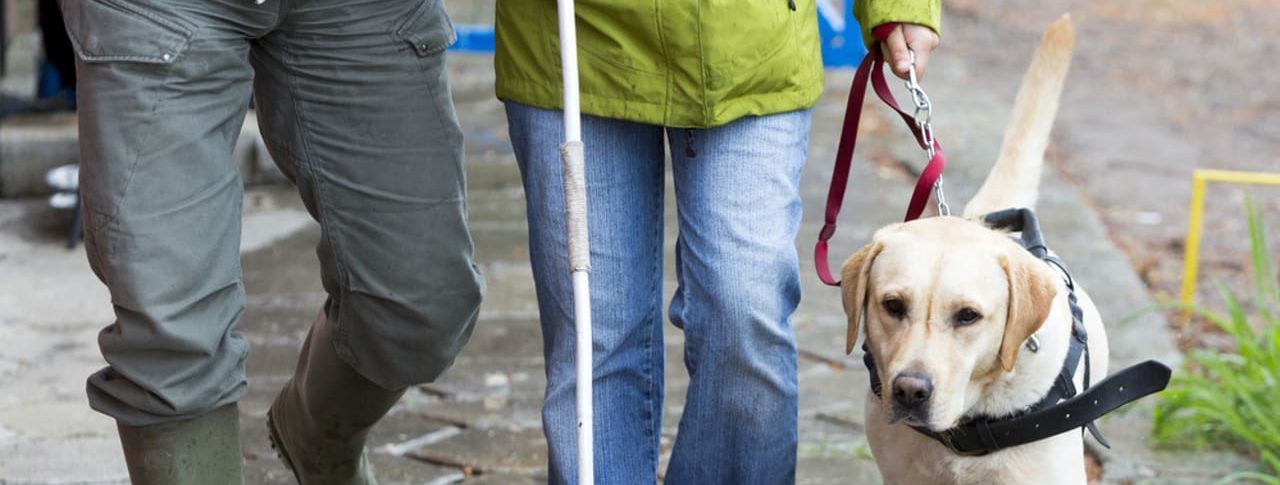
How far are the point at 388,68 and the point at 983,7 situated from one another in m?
11.7

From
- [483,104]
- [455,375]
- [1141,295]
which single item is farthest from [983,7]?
[455,375]

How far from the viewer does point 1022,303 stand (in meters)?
2.78

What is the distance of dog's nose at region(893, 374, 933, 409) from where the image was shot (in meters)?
2.74

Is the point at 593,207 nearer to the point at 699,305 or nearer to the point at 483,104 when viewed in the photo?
the point at 699,305

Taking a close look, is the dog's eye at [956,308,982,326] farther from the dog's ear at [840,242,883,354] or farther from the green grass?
the green grass

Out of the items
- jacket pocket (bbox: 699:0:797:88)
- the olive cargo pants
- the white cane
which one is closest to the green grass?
jacket pocket (bbox: 699:0:797:88)

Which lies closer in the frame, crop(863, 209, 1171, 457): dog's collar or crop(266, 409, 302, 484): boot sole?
crop(863, 209, 1171, 457): dog's collar

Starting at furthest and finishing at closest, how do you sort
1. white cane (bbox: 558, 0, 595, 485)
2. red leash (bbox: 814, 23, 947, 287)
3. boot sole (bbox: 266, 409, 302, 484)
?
boot sole (bbox: 266, 409, 302, 484) → red leash (bbox: 814, 23, 947, 287) → white cane (bbox: 558, 0, 595, 485)

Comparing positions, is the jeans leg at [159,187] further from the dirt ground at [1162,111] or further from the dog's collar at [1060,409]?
the dirt ground at [1162,111]

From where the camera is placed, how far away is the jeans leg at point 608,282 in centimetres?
294

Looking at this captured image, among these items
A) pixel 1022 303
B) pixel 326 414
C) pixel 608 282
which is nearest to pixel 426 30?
pixel 608 282

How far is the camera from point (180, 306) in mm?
2604

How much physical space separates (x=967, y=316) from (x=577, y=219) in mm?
767

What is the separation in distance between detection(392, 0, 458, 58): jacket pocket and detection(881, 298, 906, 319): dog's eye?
93 centimetres
